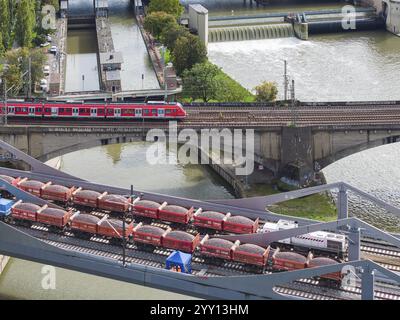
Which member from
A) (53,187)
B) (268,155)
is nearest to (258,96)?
(268,155)

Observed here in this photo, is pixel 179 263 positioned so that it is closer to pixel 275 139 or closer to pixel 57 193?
pixel 57 193

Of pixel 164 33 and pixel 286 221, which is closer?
pixel 286 221

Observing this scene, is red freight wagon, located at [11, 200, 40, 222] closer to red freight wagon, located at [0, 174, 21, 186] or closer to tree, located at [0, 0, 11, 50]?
red freight wagon, located at [0, 174, 21, 186]

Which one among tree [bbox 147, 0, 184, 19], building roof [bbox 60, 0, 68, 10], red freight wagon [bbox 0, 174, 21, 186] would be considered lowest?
red freight wagon [bbox 0, 174, 21, 186]

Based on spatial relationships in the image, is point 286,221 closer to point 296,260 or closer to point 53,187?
point 296,260

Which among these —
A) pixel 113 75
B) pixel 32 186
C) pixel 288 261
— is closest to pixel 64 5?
pixel 113 75

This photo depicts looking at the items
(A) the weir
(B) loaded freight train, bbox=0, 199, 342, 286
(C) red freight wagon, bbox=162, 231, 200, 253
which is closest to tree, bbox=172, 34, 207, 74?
(A) the weir

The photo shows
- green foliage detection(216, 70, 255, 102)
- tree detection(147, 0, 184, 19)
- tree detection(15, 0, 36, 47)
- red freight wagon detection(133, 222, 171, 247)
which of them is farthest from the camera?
tree detection(147, 0, 184, 19)
